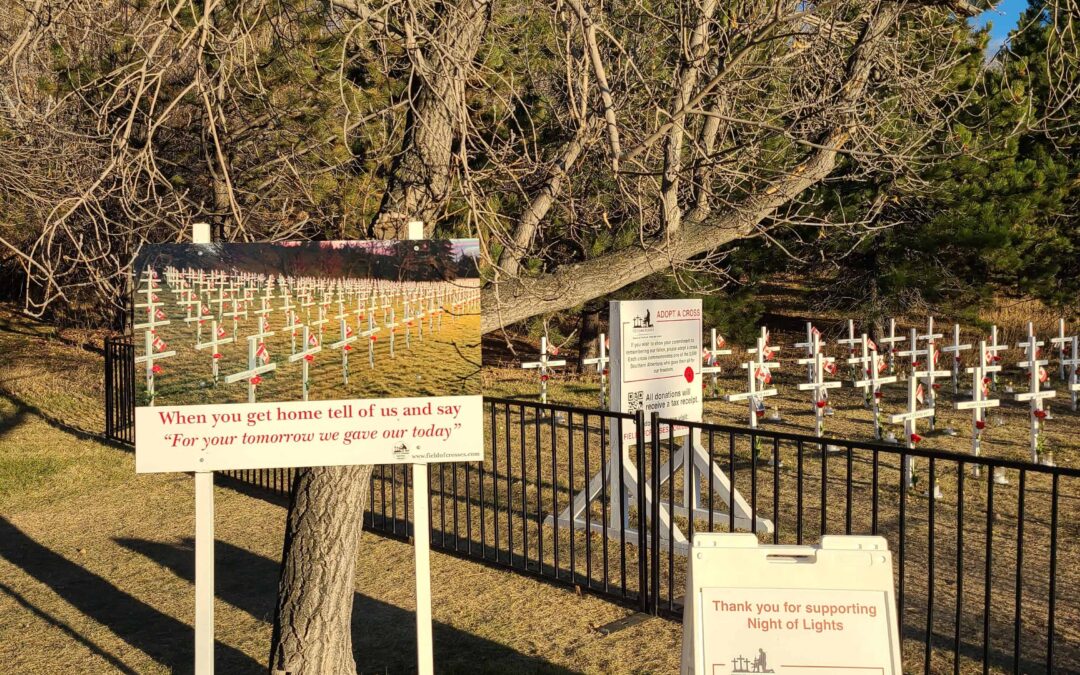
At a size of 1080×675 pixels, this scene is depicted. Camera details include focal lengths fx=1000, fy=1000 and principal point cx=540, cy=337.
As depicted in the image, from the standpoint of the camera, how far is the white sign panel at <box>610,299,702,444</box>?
7496 millimetres

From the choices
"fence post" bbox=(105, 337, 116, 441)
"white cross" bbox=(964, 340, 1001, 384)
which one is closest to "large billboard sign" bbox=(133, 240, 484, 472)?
"fence post" bbox=(105, 337, 116, 441)

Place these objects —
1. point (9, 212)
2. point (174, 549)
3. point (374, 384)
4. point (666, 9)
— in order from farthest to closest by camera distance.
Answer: point (9, 212)
point (174, 549)
point (666, 9)
point (374, 384)

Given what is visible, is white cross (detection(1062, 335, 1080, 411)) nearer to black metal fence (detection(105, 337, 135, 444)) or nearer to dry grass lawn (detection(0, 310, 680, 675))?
dry grass lawn (detection(0, 310, 680, 675))

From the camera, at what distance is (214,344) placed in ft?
14.4

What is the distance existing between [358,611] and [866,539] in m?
3.65

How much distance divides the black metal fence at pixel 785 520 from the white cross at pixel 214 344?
4.82 feet

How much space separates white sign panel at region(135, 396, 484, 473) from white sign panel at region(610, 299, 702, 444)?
308 centimetres

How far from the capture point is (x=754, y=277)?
62.8 feet

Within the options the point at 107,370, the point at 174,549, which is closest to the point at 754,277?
the point at 107,370

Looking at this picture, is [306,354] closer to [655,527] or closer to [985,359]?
[655,527]

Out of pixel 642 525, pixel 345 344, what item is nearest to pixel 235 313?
pixel 345 344

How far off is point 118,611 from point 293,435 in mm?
2857

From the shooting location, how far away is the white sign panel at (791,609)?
3.23 m

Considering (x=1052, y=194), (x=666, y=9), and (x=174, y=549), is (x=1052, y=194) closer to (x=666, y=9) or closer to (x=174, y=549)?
(x=666, y=9)
